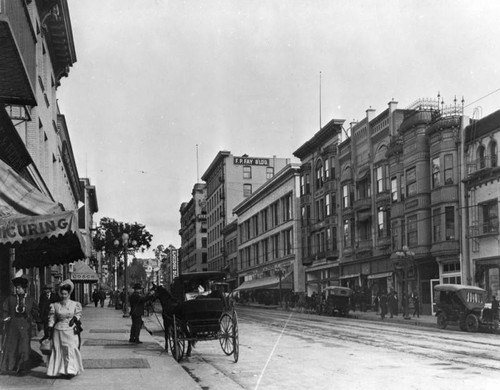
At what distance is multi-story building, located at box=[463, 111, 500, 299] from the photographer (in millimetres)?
33906

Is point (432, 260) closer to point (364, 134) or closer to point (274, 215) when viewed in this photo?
point (364, 134)

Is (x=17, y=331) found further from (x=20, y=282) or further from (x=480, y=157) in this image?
(x=480, y=157)

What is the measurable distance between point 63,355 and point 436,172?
102 feet

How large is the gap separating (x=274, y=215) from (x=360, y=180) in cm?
2807

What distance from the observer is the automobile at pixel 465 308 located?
25.4 metres

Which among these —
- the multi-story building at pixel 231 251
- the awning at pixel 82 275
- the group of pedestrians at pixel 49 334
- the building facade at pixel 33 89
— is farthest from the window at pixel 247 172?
the group of pedestrians at pixel 49 334

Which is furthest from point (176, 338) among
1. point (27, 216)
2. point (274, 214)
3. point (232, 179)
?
point (232, 179)

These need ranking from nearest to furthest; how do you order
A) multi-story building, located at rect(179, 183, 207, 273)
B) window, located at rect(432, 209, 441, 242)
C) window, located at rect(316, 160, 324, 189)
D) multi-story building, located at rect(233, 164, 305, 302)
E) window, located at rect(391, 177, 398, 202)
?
window, located at rect(432, 209, 441, 242), window, located at rect(391, 177, 398, 202), window, located at rect(316, 160, 324, 189), multi-story building, located at rect(233, 164, 305, 302), multi-story building, located at rect(179, 183, 207, 273)

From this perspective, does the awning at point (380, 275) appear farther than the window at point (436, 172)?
Yes

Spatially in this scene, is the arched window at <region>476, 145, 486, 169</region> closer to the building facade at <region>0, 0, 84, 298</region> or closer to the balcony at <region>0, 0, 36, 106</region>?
the building facade at <region>0, 0, 84, 298</region>

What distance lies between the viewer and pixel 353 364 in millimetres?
13789

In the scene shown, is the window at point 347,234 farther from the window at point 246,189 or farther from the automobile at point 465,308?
the window at point 246,189

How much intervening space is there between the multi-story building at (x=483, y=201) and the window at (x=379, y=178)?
32.2 ft

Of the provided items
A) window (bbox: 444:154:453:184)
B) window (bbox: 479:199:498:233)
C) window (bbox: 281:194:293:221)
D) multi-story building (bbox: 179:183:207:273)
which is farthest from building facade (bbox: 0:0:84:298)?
multi-story building (bbox: 179:183:207:273)
